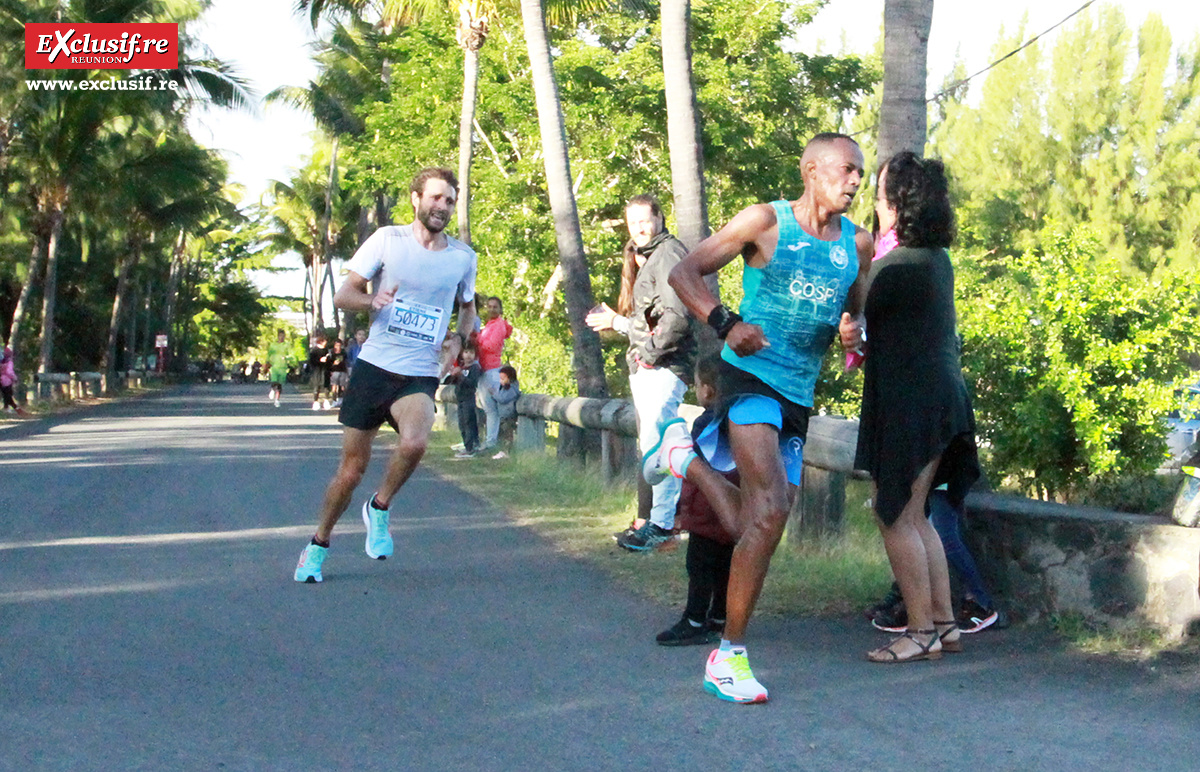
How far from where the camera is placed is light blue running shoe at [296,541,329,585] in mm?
7246

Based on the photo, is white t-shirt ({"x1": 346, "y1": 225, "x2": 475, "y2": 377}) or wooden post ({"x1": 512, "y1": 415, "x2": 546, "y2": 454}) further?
wooden post ({"x1": 512, "y1": 415, "x2": 546, "y2": 454})

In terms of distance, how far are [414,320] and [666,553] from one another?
204 centimetres

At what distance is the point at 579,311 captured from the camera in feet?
47.7

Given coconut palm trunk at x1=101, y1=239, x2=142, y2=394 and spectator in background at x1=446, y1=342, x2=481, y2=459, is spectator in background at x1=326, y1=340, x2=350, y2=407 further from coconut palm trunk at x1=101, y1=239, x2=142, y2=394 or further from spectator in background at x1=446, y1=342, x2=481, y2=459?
spectator in background at x1=446, y1=342, x2=481, y2=459

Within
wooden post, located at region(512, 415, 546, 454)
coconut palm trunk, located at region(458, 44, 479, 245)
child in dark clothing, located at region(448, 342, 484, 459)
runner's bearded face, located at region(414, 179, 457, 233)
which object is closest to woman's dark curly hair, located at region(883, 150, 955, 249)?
runner's bearded face, located at region(414, 179, 457, 233)

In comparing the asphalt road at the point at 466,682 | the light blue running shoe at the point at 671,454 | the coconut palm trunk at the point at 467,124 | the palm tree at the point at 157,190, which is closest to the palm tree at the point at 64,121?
the palm tree at the point at 157,190

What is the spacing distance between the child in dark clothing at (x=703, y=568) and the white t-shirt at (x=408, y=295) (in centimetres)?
181

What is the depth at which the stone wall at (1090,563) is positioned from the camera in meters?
5.63

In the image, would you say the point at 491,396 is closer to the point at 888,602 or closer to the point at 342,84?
the point at 888,602

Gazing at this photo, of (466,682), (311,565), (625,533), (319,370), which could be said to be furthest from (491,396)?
(319,370)

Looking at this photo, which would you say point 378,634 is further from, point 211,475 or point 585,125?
point 585,125

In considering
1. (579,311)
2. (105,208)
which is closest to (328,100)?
(105,208)

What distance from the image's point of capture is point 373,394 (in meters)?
7.36

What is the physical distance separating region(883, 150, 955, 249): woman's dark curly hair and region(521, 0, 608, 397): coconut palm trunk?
8760 mm
